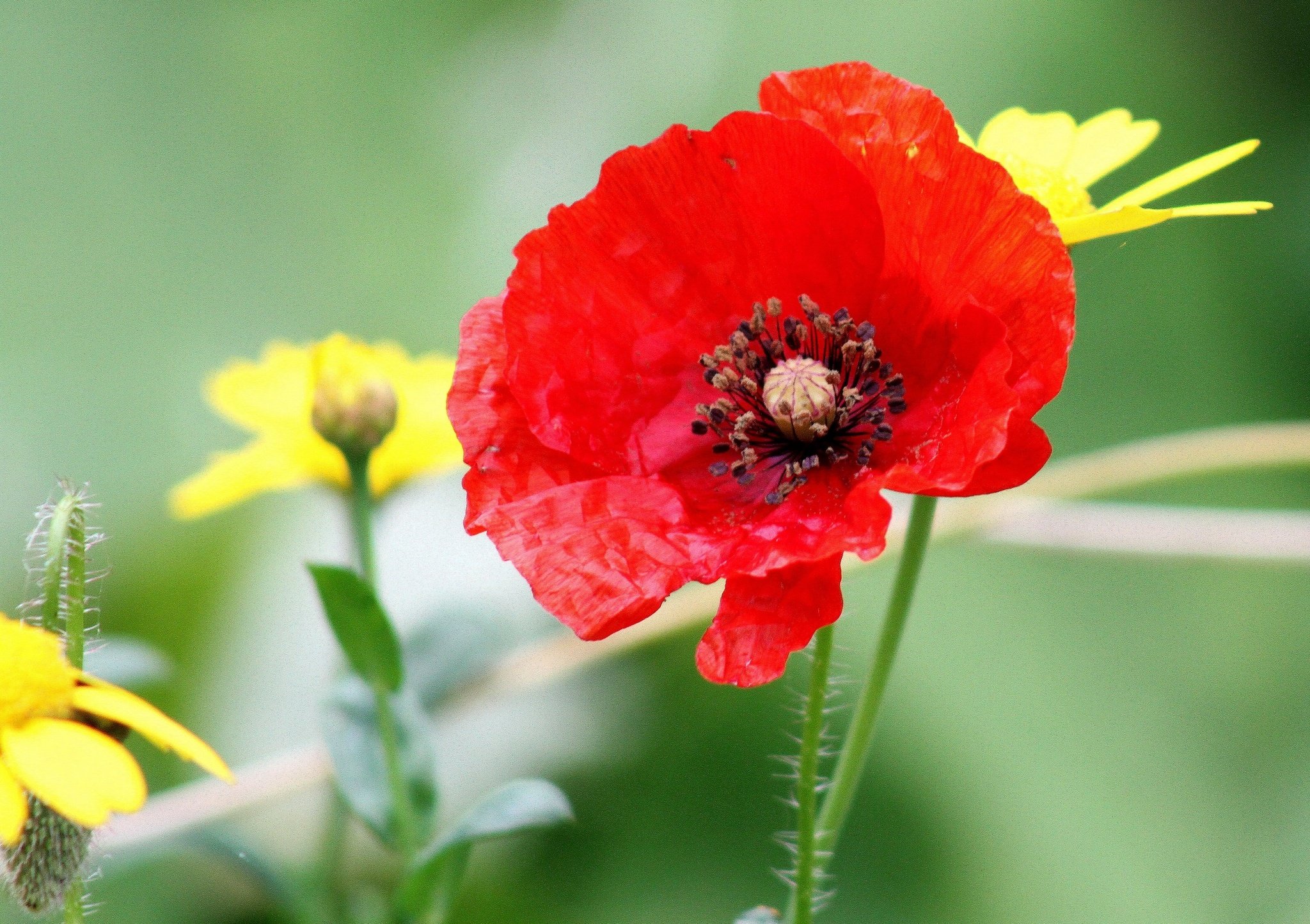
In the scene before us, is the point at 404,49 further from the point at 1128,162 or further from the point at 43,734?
the point at 43,734

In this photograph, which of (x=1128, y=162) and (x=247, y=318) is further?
(x=247, y=318)

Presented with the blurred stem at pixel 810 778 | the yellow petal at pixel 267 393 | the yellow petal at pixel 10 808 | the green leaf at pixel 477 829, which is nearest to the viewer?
the yellow petal at pixel 10 808

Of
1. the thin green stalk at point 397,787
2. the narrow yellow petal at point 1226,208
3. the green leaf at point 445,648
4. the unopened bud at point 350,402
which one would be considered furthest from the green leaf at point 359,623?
the narrow yellow petal at point 1226,208

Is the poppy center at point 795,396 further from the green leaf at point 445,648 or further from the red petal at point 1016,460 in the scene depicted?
the green leaf at point 445,648

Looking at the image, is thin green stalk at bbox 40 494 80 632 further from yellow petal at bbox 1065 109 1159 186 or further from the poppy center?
yellow petal at bbox 1065 109 1159 186

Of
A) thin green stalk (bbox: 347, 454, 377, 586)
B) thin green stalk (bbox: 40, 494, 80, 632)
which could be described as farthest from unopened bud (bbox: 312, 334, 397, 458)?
thin green stalk (bbox: 40, 494, 80, 632)

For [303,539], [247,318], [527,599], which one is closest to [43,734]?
[527,599]

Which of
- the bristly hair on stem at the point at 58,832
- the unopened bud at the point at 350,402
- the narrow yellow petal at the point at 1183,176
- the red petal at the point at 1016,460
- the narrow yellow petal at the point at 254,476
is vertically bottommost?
the bristly hair on stem at the point at 58,832
